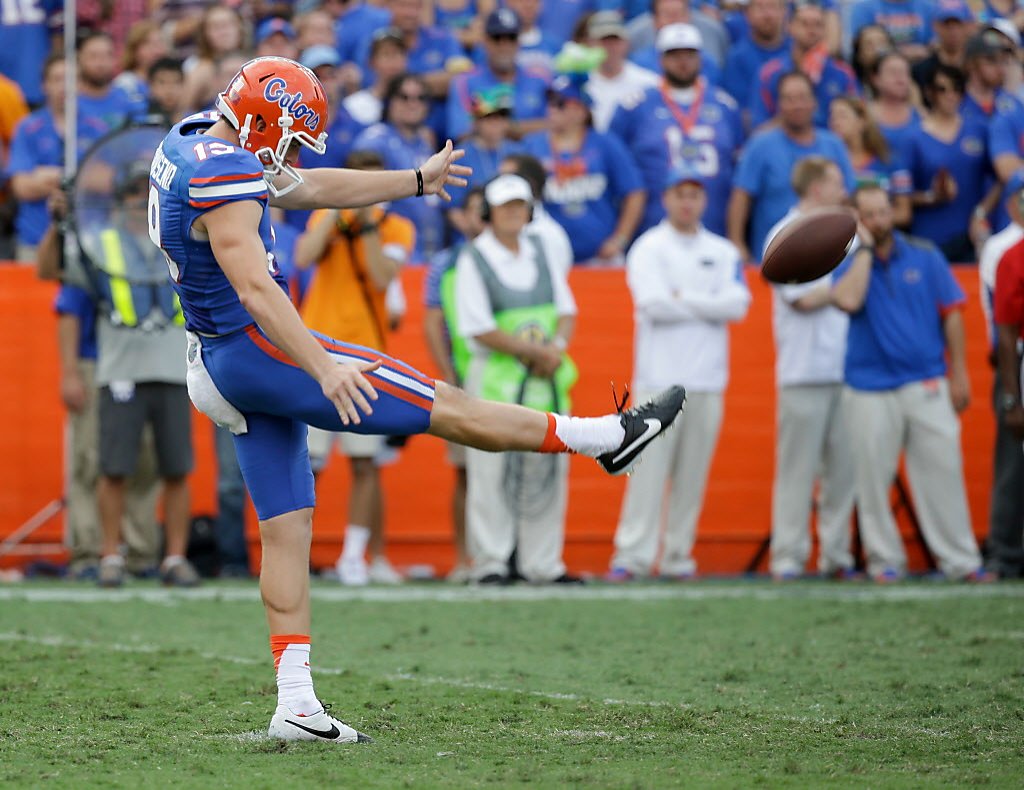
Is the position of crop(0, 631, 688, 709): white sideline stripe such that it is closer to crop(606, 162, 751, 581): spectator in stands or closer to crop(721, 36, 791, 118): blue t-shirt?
crop(606, 162, 751, 581): spectator in stands

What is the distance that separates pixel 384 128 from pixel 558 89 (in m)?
1.12

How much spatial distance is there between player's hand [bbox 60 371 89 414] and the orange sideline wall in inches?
19.9

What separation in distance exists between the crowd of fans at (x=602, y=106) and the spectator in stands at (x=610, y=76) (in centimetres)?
1

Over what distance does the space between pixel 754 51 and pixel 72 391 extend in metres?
5.21

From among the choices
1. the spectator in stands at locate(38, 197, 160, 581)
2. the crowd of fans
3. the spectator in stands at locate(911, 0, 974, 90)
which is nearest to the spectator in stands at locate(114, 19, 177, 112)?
the crowd of fans

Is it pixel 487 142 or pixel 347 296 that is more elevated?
pixel 487 142

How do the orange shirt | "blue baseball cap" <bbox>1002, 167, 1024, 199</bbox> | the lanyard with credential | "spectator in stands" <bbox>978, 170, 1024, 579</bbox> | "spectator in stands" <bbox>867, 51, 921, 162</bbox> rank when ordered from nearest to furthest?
"blue baseball cap" <bbox>1002, 167, 1024, 199</bbox> < the orange shirt < "spectator in stands" <bbox>978, 170, 1024, 579</bbox> < the lanyard with credential < "spectator in stands" <bbox>867, 51, 921, 162</bbox>

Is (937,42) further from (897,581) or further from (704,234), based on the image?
(897,581)

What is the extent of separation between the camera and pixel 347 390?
4.39 meters

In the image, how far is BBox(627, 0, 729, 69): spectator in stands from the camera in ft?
37.1

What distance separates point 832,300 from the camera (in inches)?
356

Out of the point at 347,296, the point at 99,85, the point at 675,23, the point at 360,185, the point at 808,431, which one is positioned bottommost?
the point at 808,431

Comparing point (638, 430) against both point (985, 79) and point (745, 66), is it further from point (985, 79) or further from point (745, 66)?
point (745, 66)

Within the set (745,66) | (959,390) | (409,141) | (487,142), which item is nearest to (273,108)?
(959,390)
